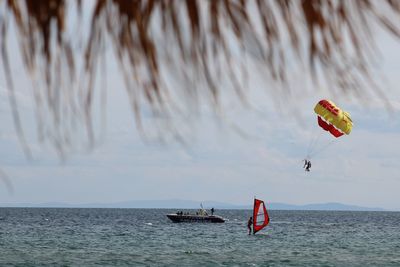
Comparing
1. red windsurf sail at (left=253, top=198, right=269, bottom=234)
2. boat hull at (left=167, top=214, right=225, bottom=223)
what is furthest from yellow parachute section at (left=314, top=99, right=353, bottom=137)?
boat hull at (left=167, top=214, right=225, bottom=223)

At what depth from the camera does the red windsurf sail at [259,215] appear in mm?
64438

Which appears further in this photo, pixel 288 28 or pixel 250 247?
pixel 250 247

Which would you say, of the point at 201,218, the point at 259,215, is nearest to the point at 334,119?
the point at 259,215

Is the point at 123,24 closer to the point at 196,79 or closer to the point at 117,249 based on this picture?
the point at 196,79

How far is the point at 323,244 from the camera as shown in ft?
207

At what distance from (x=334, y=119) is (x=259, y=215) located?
3634 cm

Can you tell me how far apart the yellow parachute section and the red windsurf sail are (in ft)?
96.6

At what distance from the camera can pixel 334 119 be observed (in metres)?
33.3

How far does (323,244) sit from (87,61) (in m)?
62.5

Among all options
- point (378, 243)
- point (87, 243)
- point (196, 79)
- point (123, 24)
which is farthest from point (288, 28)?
point (378, 243)

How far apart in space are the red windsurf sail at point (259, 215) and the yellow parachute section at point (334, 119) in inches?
1159

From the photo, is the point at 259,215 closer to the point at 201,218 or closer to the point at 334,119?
the point at 201,218

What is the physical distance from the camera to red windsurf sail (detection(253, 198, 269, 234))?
6444 cm

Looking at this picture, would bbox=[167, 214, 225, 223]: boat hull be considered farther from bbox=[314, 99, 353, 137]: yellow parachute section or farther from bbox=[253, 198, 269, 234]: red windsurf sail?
bbox=[314, 99, 353, 137]: yellow parachute section
